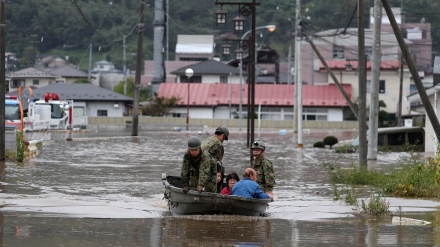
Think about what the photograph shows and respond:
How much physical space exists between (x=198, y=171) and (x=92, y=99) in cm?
7258

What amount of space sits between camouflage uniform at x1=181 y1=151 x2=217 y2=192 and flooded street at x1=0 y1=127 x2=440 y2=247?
57cm

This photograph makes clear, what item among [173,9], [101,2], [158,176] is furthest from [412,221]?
[173,9]

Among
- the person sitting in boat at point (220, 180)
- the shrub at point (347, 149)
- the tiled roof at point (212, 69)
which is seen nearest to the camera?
the person sitting in boat at point (220, 180)

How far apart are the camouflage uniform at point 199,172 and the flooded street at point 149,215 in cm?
57

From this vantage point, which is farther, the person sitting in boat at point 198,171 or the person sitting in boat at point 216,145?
the person sitting in boat at point 216,145

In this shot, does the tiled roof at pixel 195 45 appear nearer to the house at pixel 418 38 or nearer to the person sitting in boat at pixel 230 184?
the house at pixel 418 38

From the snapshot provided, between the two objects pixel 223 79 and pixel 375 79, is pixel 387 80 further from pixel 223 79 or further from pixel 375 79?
pixel 375 79

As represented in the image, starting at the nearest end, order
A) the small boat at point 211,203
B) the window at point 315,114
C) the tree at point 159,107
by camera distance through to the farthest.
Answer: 1. the small boat at point 211,203
2. the tree at point 159,107
3. the window at point 315,114

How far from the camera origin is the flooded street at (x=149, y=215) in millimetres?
14852

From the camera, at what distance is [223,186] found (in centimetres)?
1911

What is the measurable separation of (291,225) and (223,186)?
226cm

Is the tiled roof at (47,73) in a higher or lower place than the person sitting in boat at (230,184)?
higher

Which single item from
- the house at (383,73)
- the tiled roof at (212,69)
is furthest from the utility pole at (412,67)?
the tiled roof at (212,69)

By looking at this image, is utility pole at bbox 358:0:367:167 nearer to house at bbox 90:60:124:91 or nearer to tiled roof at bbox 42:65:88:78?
tiled roof at bbox 42:65:88:78
